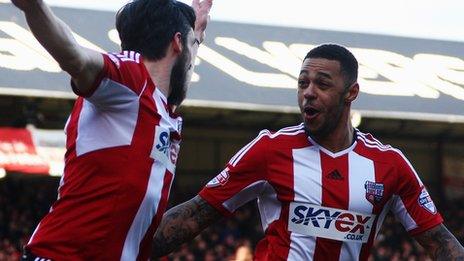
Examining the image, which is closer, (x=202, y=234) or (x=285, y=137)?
(x=285, y=137)

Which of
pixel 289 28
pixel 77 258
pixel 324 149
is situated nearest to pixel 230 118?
pixel 289 28

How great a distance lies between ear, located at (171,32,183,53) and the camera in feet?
11.8

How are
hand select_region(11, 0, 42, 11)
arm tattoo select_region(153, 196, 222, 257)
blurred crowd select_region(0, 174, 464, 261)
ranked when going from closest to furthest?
hand select_region(11, 0, 42, 11) → arm tattoo select_region(153, 196, 222, 257) → blurred crowd select_region(0, 174, 464, 261)

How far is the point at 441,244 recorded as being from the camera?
4.70 meters

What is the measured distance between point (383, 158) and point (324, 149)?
12.1 inches

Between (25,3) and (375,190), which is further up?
(25,3)

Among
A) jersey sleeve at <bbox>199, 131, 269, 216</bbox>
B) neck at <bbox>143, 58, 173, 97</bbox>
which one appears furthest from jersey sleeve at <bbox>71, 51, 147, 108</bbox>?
jersey sleeve at <bbox>199, 131, 269, 216</bbox>

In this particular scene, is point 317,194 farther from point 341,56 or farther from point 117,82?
point 117,82

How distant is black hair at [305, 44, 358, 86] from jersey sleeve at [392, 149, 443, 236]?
496 mm

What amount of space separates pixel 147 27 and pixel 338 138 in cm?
155

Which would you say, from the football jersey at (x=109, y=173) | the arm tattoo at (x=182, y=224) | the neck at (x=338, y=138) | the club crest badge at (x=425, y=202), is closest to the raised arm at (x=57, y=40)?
the football jersey at (x=109, y=173)

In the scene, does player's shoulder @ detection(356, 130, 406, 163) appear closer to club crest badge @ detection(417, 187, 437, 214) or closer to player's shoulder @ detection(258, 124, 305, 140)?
club crest badge @ detection(417, 187, 437, 214)

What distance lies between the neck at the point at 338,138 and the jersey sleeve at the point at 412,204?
0.29m

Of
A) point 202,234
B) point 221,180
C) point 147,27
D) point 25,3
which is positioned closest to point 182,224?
point 221,180
